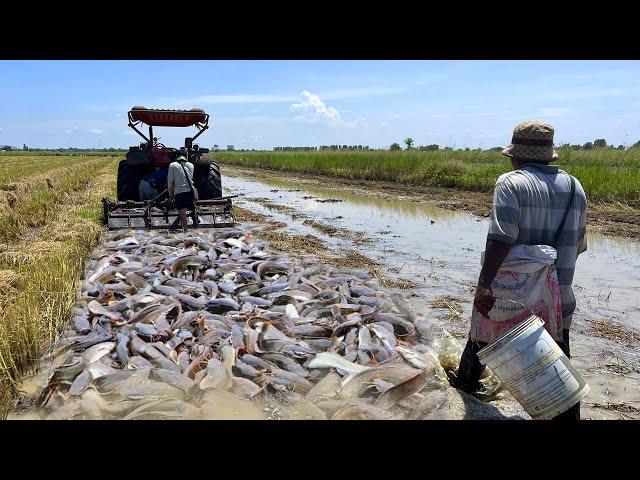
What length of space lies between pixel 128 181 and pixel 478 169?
14010 millimetres

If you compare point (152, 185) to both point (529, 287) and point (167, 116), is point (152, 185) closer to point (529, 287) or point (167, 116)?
point (167, 116)

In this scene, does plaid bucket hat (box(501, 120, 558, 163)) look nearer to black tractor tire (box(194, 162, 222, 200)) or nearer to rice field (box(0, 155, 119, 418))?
rice field (box(0, 155, 119, 418))

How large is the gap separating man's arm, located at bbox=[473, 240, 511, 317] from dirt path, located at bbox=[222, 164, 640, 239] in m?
8.68

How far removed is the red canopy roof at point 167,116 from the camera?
11156 mm

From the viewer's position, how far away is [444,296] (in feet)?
21.4

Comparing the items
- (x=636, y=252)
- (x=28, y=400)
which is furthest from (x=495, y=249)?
(x=636, y=252)

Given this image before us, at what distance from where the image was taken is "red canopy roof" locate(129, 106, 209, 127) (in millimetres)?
11156

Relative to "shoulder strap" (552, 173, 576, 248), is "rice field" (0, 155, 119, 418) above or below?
below

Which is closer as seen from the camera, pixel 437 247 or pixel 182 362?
pixel 182 362

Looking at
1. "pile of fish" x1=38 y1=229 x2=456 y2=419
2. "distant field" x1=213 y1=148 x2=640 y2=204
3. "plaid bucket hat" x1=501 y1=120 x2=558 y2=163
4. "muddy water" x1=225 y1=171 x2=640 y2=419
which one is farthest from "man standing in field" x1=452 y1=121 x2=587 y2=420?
"distant field" x1=213 y1=148 x2=640 y2=204
